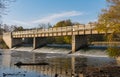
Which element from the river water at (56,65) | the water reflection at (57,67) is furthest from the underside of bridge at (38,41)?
the water reflection at (57,67)

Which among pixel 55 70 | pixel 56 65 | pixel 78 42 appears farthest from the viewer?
pixel 78 42

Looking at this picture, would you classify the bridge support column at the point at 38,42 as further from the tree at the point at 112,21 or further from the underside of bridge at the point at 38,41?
the tree at the point at 112,21

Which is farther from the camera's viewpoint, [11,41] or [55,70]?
[11,41]

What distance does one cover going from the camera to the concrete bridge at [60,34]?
78.6m

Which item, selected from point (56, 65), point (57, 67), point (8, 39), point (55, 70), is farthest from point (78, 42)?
point (8, 39)

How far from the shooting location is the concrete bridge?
78.6 meters

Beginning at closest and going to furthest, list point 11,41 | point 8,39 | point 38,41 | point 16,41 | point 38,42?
1. point 38,42
2. point 38,41
3. point 11,41
4. point 16,41
5. point 8,39

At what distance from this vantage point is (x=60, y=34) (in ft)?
309

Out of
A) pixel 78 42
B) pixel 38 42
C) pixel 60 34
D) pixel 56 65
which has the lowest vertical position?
pixel 56 65

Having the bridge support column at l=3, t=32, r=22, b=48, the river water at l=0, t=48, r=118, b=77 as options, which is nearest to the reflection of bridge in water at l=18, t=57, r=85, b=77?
the river water at l=0, t=48, r=118, b=77

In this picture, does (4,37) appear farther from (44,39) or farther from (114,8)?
(114,8)

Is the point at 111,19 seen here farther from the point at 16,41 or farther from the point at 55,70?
the point at 16,41

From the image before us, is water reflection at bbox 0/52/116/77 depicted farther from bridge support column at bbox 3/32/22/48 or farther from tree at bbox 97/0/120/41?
bridge support column at bbox 3/32/22/48

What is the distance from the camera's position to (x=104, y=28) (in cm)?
3903
